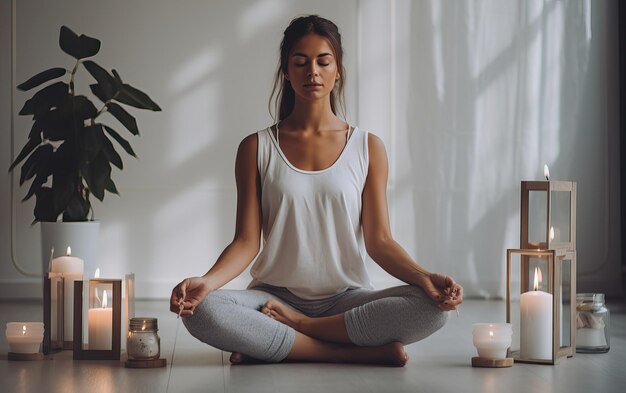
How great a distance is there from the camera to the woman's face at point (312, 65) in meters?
2.53

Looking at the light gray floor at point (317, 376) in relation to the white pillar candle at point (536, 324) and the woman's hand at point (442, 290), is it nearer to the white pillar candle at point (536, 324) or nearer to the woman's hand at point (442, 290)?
the white pillar candle at point (536, 324)

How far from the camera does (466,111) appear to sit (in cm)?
445

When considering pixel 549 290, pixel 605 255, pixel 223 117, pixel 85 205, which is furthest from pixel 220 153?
pixel 549 290

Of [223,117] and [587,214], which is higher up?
[223,117]

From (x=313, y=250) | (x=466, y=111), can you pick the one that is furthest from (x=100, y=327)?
(x=466, y=111)

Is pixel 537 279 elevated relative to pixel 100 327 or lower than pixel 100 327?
elevated

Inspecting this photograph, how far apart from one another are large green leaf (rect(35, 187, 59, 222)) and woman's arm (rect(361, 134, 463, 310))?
1647 mm

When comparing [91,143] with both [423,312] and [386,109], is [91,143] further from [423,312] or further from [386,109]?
[423,312]

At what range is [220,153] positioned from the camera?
174 inches

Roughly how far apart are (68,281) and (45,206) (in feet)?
3.80

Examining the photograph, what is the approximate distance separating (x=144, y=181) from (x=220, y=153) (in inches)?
14.2

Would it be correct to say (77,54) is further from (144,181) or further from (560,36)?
(560,36)

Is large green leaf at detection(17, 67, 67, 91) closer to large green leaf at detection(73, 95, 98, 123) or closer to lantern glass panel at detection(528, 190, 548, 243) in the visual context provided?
large green leaf at detection(73, 95, 98, 123)

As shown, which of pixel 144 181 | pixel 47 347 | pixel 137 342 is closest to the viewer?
pixel 137 342
